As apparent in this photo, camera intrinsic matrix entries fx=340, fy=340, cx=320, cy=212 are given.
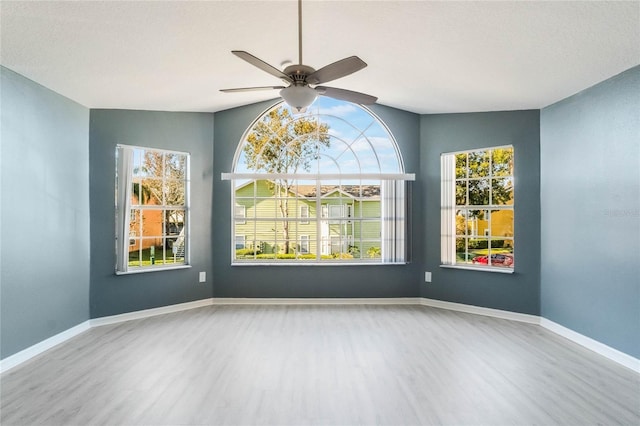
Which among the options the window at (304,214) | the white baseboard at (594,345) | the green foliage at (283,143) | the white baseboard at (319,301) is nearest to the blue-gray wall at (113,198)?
the white baseboard at (319,301)

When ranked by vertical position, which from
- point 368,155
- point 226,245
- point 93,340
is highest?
point 368,155

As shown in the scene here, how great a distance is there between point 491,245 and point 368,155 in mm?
2114

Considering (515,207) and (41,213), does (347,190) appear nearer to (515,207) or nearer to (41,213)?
(515,207)

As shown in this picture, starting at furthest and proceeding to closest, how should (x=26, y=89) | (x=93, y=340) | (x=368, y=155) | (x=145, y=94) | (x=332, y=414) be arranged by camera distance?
(x=368, y=155)
(x=145, y=94)
(x=93, y=340)
(x=26, y=89)
(x=332, y=414)

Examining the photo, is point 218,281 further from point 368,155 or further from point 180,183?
point 368,155

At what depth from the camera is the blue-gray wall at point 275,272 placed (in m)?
4.96

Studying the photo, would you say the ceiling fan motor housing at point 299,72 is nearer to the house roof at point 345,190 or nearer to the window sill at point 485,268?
the house roof at point 345,190

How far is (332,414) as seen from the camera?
2.21 metres

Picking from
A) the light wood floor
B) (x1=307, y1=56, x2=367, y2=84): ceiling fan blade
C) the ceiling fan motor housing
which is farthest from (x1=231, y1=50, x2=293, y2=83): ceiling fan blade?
the light wood floor

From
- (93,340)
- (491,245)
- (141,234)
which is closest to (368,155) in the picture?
(491,245)

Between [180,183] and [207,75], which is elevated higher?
[207,75]

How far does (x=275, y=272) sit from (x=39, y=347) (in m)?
2.71

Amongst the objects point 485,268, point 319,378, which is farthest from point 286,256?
point 485,268

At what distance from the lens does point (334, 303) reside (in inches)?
196
